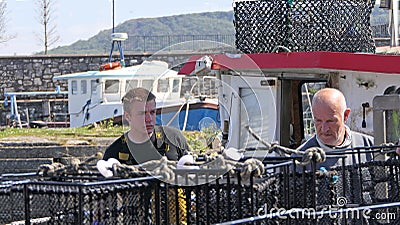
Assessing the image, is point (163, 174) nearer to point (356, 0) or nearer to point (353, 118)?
point (353, 118)

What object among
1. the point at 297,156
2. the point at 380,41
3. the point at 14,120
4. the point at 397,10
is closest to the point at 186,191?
the point at 297,156

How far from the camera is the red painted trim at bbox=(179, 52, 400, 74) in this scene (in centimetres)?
805

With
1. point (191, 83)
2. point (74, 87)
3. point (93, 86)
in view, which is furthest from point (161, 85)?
point (74, 87)

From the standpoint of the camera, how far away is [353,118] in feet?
28.4

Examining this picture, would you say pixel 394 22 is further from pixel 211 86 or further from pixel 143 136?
pixel 143 136

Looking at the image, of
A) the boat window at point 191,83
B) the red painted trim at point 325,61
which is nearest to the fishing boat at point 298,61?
the red painted trim at point 325,61

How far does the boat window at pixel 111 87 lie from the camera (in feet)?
82.6

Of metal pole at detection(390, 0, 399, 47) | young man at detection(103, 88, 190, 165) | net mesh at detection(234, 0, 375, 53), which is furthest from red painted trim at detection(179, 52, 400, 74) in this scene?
metal pole at detection(390, 0, 399, 47)

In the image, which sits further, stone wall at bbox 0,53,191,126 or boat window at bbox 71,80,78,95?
stone wall at bbox 0,53,191,126

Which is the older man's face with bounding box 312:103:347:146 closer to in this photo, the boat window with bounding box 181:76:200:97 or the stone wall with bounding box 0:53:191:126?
the boat window with bounding box 181:76:200:97

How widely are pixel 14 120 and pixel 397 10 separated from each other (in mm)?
17668

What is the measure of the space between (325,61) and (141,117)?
10.9 feet

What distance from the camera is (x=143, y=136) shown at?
5578 mm

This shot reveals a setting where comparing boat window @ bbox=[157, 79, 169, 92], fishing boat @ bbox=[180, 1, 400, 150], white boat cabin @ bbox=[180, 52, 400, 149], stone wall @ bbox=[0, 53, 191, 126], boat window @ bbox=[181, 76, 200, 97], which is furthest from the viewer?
stone wall @ bbox=[0, 53, 191, 126]
